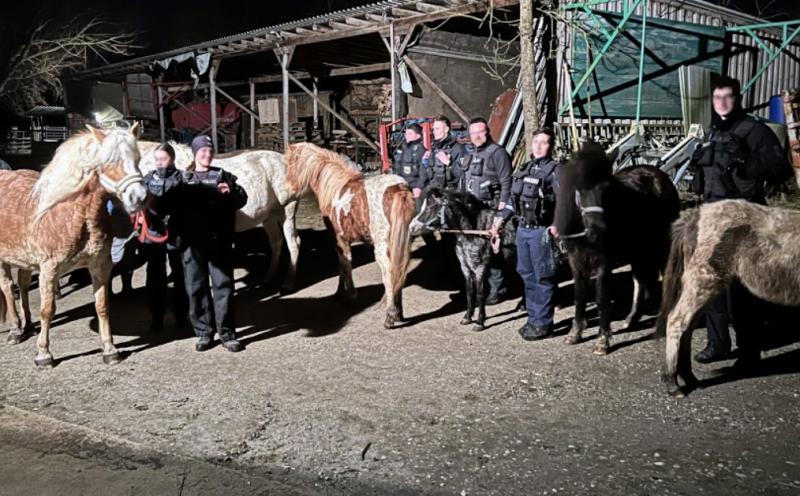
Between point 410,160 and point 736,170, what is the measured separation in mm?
4104

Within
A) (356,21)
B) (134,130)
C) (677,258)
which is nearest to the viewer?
(677,258)

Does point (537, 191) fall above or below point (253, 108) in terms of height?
below

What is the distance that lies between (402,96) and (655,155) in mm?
4711

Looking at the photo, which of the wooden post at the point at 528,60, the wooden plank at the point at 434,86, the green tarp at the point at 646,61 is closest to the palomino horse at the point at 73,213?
the wooden post at the point at 528,60

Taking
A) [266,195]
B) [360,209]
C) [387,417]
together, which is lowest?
[387,417]

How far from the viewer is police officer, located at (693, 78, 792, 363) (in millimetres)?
4590

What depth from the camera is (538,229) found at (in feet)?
18.0

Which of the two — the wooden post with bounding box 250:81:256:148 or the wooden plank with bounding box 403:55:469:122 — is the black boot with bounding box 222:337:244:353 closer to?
the wooden plank with bounding box 403:55:469:122

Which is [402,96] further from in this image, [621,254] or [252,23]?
[252,23]

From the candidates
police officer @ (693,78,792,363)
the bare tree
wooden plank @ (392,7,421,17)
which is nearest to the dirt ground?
police officer @ (693,78,792,363)

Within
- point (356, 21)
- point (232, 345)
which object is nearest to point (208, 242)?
point (232, 345)

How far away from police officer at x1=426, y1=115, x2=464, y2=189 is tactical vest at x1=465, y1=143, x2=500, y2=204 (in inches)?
26.5

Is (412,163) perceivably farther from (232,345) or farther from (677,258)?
(677,258)

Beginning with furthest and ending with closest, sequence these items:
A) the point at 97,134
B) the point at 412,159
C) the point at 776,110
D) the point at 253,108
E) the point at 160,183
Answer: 1. the point at 253,108
2. the point at 776,110
3. the point at 412,159
4. the point at 160,183
5. the point at 97,134
